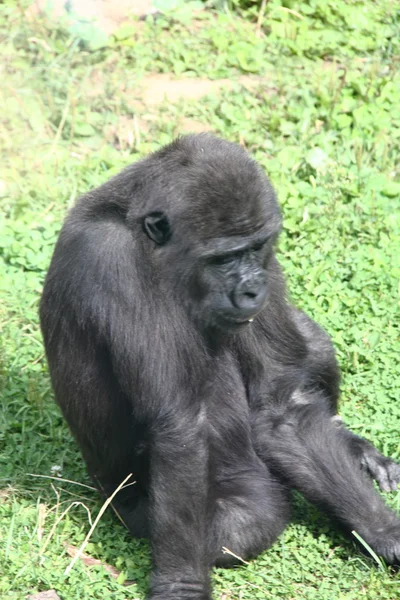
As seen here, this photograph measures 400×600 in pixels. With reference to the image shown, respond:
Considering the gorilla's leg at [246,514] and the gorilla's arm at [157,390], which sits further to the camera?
the gorilla's leg at [246,514]

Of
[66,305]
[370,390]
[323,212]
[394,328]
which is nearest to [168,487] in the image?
[66,305]

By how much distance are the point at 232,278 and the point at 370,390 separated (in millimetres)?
1784

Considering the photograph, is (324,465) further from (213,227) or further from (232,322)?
(213,227)

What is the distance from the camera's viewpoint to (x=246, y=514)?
5.21 metres

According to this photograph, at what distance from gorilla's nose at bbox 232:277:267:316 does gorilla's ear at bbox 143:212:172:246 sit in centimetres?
41

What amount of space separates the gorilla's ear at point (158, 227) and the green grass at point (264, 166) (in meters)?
1.59

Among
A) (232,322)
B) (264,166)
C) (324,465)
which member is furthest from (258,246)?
(264,166)

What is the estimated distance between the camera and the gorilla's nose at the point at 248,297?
4.80m

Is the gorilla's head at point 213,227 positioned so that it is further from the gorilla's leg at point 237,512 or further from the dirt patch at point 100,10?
the dirt patch at point 100,10

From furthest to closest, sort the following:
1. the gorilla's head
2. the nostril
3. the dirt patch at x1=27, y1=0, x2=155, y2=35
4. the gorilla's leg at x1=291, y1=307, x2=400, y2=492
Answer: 1. the dirt patch at x1=27, y1=0, x2=155, y2=35
2. the gorilla's leg at x1=291, y1=307, x2=400, y2=492
3. the nostril
4. the gorilla's head

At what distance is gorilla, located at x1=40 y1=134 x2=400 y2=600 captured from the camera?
15.7ft

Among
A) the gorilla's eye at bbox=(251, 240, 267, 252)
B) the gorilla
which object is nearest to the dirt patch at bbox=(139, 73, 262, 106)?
the gorilla

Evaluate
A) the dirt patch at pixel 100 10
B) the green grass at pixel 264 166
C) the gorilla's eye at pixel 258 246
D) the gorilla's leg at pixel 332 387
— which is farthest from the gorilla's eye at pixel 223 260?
the dirt patch at pixel 100 10

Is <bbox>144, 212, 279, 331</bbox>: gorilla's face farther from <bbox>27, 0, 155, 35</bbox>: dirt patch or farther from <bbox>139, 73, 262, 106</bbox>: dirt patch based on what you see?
<bbox>27, 0, 155, 35</bbox>: dirt patch
